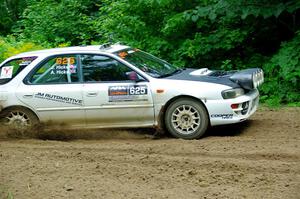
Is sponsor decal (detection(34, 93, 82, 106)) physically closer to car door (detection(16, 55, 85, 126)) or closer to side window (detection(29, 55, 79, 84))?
car door (detection(16, 55, 85, 126))

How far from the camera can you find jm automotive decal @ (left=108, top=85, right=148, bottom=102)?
858 cm

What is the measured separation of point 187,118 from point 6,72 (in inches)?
125

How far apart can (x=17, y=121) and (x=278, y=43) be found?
7026 millimetres

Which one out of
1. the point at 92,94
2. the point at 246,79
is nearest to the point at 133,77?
the point at 92,94

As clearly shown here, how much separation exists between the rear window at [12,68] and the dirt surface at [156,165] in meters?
1.04

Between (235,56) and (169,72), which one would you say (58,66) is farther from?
(235,56)

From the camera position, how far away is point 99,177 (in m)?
6.45

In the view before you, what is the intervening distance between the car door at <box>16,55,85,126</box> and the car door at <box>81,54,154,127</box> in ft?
0.53

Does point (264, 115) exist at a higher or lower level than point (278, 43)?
lower

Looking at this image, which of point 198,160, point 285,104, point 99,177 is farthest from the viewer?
point 285,104

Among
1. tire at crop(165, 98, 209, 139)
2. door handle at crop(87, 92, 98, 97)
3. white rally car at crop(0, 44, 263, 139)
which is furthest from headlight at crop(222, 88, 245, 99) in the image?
door handle at crop(87, 92, 98, 97)

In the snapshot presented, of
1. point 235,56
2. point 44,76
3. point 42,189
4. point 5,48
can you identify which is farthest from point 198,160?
point 5,48

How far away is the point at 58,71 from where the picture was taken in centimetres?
900

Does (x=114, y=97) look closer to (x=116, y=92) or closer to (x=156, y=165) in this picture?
(x=116, y=92)
